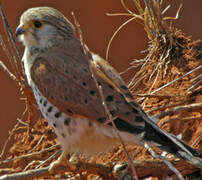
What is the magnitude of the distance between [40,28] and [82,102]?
616 mm

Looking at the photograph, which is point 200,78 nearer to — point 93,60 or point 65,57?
point 93,60

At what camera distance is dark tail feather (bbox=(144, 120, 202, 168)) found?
7.08 ft

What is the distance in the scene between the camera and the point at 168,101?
311cm

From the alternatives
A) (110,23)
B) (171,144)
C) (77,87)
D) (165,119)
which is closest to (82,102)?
(77,87)

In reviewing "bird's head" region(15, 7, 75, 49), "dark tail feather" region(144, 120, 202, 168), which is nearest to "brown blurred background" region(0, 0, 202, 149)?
"bird's head" region(15, 7, 75, 49)

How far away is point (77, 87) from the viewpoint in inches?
95.0

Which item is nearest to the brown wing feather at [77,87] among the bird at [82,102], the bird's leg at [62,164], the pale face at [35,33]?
the bird at [82,102]

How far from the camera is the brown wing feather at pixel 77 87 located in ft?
7.68

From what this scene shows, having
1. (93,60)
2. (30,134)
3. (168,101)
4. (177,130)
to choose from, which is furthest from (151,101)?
(30,134)

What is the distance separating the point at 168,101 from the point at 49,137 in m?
1.02

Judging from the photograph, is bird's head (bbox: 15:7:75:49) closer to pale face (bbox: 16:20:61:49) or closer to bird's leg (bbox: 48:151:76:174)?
pale face (bbox: 16:20:61:49)

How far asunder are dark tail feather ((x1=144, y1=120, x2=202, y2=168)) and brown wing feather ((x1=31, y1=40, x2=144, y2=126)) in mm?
68

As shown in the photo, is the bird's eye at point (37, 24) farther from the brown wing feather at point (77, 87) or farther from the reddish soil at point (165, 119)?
the reddish soil at point (165, 119)

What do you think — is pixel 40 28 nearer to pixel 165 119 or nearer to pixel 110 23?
pixel 165 119
